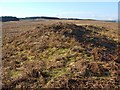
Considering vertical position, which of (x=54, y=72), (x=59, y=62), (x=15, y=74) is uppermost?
(x=59, y=62)

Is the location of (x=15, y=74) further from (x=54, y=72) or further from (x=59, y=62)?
(x=59, y=62)

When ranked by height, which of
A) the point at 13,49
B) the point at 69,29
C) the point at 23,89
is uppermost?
the point at 69,29

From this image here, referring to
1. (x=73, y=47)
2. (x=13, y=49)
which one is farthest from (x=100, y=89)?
(x=13, y=49)

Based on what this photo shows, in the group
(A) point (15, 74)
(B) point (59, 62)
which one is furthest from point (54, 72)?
(A) point (15, 74)

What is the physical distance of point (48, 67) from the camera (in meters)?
19.3

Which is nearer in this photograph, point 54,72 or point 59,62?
point 54,72

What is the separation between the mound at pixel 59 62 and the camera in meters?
16.8

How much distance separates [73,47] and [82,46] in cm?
84

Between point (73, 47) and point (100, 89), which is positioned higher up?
point (73, 47)

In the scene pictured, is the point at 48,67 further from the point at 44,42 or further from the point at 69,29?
the point at 69,29

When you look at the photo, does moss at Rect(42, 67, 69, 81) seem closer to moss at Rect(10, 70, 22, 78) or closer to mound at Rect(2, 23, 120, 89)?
mound at Rect(2, 23, 120, 89)

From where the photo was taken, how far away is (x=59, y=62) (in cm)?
2027

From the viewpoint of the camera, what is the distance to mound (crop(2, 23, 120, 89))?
16812mm

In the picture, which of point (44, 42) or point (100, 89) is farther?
point (44, 42)
